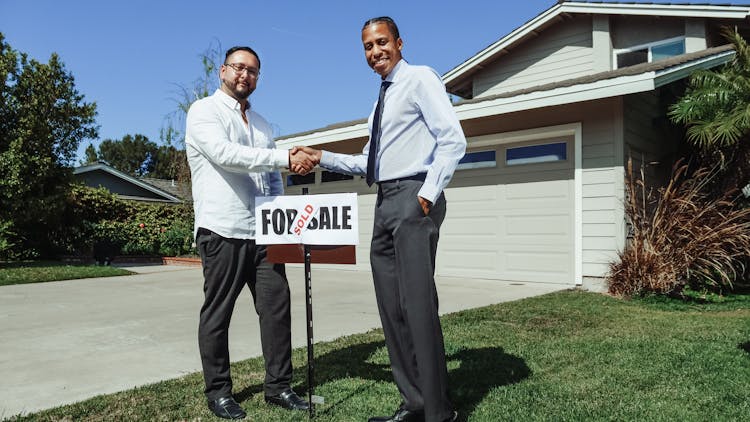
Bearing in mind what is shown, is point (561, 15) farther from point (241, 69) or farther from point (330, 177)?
point (241, 69)

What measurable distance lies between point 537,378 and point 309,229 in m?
1.73

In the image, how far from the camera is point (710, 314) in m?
6.00

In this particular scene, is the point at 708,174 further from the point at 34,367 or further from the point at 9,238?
the point at 9,238

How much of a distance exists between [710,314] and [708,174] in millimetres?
2959

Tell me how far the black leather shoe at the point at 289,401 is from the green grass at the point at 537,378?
73mm

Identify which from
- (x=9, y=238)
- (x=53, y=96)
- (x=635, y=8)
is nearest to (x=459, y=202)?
(x=635, y=8)

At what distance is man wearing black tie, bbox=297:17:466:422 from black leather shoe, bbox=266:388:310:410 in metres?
0.45

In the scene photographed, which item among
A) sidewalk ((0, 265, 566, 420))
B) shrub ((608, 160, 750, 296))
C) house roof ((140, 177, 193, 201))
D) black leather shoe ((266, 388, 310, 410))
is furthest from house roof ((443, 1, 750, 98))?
black leather shoe ((266, 388, 310, 410))

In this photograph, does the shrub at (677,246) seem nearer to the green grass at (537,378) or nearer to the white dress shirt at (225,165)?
the green grass at (537,378)

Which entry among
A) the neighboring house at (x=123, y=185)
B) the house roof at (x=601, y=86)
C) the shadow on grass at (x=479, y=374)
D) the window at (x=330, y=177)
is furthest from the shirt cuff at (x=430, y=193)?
the neighboring house at (x=123, y=185)

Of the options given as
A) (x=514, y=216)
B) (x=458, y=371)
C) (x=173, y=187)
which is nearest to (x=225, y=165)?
(x=458, y=371)

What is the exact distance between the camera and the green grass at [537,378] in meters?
2.88

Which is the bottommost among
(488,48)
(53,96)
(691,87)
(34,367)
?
(34,367)

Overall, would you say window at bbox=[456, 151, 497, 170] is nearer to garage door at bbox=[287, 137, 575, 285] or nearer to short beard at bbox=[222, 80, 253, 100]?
garage door at bbox=[287, 137, 575, 285]
